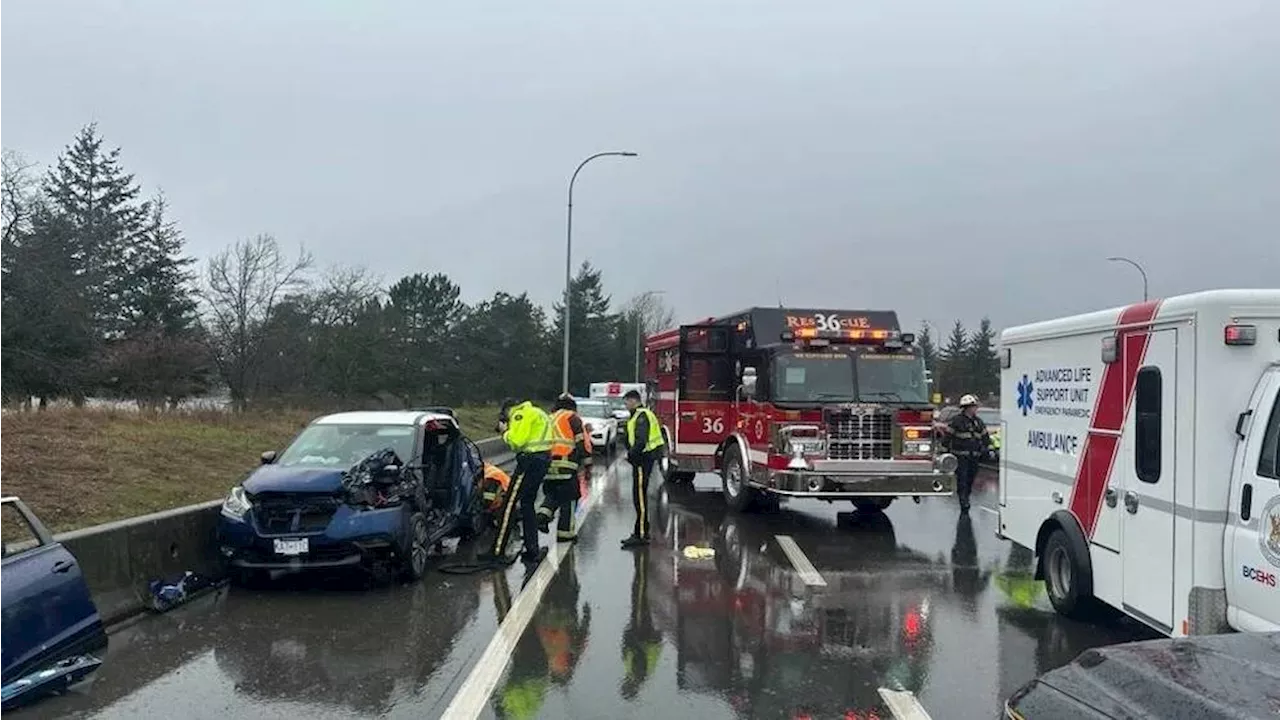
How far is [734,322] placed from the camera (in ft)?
53.4

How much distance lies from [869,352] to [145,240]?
155ft

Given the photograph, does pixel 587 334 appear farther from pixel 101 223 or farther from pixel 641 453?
pixel 641 453

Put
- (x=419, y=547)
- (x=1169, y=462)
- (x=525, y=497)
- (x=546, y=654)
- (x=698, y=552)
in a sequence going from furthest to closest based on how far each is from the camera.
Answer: (x=698, y=552)
(x=525, y=497)
(x=419, y=547)
(x=546, y=654)
(x=1169, y=462)

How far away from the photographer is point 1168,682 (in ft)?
9.12

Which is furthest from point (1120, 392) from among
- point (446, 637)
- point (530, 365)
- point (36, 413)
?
point (530, 365)

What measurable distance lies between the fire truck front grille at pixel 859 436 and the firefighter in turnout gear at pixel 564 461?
3.67m

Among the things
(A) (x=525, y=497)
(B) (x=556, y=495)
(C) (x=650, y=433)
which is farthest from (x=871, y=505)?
(A) (x=525, y=497)

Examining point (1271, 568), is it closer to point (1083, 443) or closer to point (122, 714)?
point (1083, 443)

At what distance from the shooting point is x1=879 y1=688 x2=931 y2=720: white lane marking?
5.73 metres

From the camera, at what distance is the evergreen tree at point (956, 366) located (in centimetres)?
9006

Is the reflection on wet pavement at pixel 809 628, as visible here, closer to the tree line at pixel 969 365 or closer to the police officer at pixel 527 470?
the police officer at pixel 527 470

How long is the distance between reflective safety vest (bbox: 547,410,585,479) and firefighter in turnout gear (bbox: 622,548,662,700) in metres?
2.05

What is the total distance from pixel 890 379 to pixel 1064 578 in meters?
6.49

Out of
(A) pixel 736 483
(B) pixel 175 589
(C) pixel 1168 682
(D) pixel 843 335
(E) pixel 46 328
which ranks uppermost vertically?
(E) pixel 46 328
